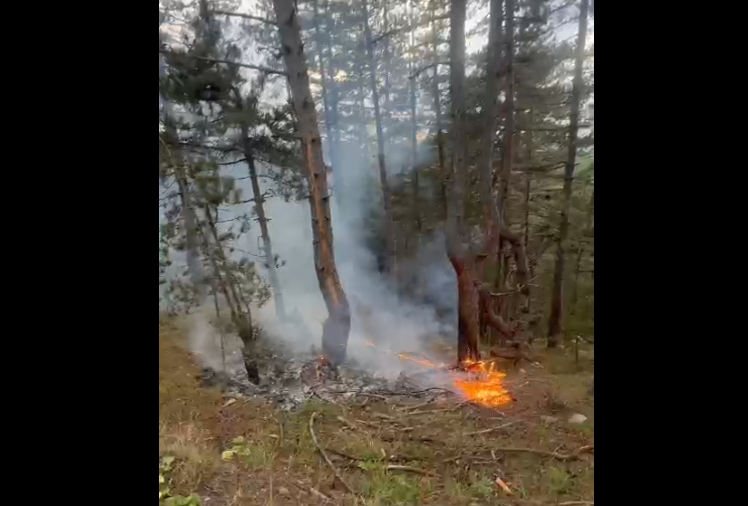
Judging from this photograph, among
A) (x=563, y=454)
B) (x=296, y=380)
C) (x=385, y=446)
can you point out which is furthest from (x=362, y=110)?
(x=563, y=454)

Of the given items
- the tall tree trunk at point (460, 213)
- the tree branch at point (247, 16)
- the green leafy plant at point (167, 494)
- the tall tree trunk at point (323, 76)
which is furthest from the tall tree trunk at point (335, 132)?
the green leafy plant at point (167, 494)

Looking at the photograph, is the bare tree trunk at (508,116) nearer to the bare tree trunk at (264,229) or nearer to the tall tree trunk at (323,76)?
the tall tree trunk at (323,76)

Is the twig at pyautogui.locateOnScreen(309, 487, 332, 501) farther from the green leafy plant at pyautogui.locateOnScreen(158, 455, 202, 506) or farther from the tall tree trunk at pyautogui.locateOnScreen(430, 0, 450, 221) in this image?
the tall tree trunk at pyautogui.locateOnScreen(430, 0, 450, 221)

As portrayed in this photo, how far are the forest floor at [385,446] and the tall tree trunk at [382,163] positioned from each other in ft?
1.18

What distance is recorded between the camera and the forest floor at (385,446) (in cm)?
Result: 112

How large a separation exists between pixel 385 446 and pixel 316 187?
652 mm

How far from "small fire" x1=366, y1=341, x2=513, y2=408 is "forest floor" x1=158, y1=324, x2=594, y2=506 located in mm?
23

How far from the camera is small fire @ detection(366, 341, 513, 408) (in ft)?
3.99

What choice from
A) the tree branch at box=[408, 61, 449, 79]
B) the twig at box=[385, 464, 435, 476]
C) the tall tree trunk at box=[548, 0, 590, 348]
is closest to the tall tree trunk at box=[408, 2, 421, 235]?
the tree branch at box=[408, 61, 449, 79]

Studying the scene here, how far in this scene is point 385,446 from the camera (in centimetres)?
120
